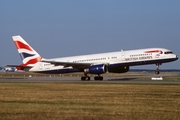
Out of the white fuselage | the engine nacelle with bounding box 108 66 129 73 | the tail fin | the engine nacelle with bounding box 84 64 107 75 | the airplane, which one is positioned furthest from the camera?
the tail fin

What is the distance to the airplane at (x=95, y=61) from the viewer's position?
56500 mm

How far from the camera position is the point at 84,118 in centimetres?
1639

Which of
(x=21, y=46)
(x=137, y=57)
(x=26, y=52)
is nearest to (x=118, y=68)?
(x=137, y=57)

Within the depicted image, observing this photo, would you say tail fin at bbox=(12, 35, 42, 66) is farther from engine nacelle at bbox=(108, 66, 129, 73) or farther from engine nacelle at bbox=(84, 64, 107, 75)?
engine nacelle at bbox=(108, 66, 129, 73)

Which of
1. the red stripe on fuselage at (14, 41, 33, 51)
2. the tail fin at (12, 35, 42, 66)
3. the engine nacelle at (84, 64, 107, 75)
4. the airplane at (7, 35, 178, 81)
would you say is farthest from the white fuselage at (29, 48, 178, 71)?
the red stripe on fuselage at (14, 41, 33, 51)

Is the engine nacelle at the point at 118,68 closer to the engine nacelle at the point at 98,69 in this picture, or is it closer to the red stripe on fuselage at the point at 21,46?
the engine nacelle at the point at 98,69

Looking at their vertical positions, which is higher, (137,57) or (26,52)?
(26,52)

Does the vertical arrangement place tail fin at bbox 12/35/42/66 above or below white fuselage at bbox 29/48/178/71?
above

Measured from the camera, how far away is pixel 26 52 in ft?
216

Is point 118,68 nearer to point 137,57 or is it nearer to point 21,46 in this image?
point 137,57

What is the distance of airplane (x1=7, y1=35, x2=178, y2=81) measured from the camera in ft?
185

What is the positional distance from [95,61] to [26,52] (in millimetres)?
12442

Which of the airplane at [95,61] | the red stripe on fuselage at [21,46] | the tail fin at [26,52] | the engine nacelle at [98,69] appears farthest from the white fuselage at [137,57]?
the red stripe on fuselage at [21,46]

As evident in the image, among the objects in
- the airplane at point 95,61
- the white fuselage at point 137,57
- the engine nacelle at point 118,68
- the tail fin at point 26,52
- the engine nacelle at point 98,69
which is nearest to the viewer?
the white fuselage at point 137,57
